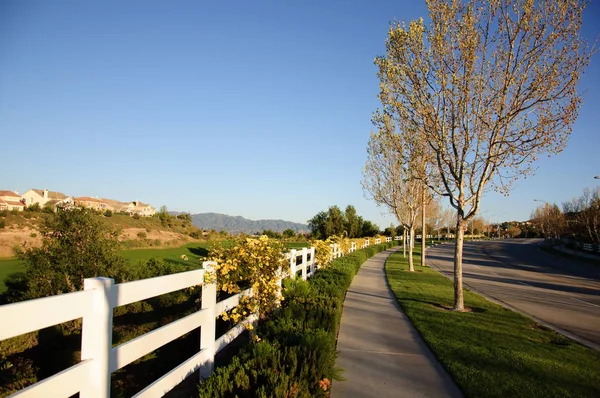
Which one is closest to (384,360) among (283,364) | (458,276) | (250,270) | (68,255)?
(250,270)

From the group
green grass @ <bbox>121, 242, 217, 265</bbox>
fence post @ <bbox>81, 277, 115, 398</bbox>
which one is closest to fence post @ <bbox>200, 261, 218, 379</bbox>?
fence post @ <bbox>81, 277, 115, 398</bbox>

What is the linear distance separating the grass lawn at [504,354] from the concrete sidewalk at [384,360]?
0.26 m

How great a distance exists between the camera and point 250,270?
18.8ft

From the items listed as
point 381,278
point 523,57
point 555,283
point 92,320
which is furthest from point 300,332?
point 555,283

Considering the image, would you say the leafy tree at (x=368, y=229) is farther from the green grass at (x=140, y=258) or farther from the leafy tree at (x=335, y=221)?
the green grass at (x=140, y=258)

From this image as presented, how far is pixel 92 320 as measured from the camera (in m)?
2.89

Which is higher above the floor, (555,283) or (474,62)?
(474,62)

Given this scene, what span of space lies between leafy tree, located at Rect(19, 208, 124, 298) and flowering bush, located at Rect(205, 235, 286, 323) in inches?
148

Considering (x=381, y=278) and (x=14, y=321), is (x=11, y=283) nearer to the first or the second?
(x=14, y=321)

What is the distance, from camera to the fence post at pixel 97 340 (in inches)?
113

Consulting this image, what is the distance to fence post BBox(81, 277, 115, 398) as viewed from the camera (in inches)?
113

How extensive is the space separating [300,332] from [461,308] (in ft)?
23.3

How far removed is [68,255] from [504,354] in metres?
7.84

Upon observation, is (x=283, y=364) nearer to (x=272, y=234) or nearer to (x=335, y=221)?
(x=272, y=234)
